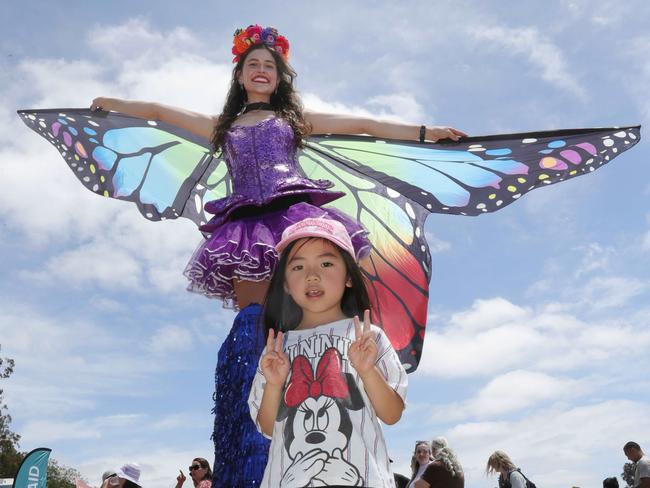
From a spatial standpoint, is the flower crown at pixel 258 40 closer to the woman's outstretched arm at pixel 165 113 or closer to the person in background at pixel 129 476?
the woman's outstretched arm at pixel 165 113

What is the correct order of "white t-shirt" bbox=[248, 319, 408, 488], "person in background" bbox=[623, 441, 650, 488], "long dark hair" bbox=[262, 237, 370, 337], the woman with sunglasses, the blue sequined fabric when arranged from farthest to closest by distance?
"person in background" bbox=[623, 441, 650, 488] < the woman with sunglasses < the blue sequined fabric < "long dark hair" bbox=[262, 237, 370, 337] < "white t-shirt" bbox=[248, 319, 408, 488]

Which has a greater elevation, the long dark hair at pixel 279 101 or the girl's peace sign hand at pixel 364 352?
the long dark hair at pixel 279 101

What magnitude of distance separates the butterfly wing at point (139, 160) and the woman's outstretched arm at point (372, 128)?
0.84 metres

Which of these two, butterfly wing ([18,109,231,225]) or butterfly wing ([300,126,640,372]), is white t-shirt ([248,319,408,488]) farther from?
butterfly wing ([18,109,231,225])

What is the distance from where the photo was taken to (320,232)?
2.19m

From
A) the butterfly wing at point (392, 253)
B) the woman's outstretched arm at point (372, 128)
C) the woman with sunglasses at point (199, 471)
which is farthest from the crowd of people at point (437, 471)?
the woman's outstretched arm at point (372, 128)

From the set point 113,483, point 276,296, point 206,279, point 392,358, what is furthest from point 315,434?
point 113,483

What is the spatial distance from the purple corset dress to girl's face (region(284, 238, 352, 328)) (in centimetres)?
36

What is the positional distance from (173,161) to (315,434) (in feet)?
9.21

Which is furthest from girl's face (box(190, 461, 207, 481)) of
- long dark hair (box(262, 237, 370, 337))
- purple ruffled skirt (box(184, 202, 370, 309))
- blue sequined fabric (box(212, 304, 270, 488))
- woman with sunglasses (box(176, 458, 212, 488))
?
long dark hair (box(262, 237, 370, 337))

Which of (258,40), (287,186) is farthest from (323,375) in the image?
(258,40)

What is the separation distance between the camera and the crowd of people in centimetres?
518

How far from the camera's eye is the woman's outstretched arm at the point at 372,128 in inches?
139

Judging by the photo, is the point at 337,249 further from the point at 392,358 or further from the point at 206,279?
the point at 206,279
